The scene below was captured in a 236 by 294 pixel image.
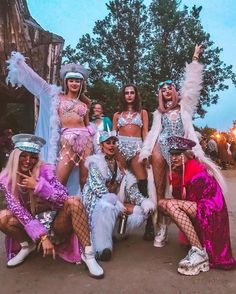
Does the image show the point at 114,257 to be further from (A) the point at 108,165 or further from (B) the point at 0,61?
(B) the point at 0,61

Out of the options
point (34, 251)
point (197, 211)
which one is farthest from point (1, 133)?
point (197, 211)

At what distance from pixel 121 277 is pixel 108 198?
0.86 meters

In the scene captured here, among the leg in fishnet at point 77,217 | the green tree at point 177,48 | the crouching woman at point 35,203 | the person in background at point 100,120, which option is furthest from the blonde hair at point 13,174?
the green tree at point 177,48

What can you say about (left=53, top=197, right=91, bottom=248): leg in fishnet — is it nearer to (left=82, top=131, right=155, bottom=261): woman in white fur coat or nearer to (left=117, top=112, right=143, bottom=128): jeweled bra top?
(left=82, top=131, right=155, bottom=261): woman in white fur coat

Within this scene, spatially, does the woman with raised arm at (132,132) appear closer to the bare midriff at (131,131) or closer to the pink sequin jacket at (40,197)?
the bare midriff at (131,131)

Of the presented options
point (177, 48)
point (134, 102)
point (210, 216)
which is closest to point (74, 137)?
point (134, 102)

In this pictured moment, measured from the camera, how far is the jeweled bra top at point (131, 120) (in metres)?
4.93

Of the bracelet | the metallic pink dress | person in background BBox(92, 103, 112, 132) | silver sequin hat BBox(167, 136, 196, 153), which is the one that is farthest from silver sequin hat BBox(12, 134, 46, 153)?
person in background BBox(92, 103, 112, 132)

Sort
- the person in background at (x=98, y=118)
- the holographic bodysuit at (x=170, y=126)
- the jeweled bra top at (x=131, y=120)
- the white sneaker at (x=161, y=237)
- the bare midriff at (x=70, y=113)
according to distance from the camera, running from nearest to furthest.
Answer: the white sneaker at (x=161, y=237)
the holographic bodysuit at (x=170, y=126)
the bare midriff at (x=70, y=113)
the jeweled bra top at (x=131, y=120)
the person in background at (x=98, y=118)

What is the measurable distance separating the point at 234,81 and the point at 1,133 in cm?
1639

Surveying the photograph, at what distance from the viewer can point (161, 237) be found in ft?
14.1

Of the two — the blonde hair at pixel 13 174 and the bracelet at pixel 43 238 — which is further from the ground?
the blonde hair at pixel 13 174

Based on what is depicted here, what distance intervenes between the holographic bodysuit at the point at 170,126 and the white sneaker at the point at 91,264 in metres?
1.41

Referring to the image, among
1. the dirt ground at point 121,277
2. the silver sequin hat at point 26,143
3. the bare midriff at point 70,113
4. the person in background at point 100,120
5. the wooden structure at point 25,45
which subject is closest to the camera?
the dirt ground at point 121,277
